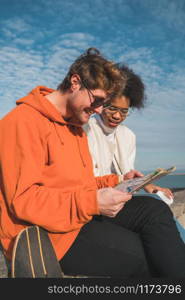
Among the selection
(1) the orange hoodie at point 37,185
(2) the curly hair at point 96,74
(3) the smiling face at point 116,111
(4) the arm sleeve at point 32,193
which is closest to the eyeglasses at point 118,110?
(3) the smiling face at point 116,111

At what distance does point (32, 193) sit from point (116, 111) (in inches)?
79.1

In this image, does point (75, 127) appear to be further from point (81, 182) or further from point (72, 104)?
point (81, 182)

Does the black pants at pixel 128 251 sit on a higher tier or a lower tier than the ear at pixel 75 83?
lower

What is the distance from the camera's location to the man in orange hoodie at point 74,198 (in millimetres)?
1772

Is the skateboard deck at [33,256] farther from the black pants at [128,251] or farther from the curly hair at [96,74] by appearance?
the curly hair at [96,74]

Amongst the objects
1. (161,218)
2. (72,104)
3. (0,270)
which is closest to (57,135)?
(72,104)

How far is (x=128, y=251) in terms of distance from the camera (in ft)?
6.53

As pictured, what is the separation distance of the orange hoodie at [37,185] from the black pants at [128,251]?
3.8 inches

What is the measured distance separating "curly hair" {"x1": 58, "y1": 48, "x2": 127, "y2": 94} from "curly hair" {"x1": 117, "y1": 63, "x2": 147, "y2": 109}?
1.32 meters

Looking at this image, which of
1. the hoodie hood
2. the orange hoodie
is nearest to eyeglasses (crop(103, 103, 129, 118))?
the hoodie hood

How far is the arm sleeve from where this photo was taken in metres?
1.72

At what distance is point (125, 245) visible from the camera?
2.00 m

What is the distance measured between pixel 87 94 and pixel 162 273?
1.32 meters

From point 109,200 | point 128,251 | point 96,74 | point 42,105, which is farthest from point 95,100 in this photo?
point 128,251
